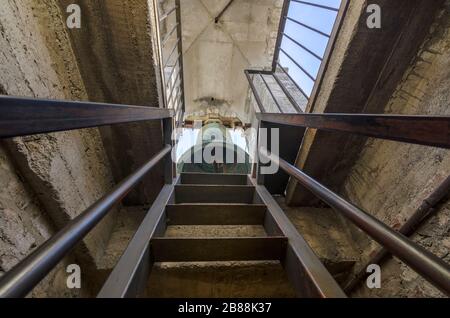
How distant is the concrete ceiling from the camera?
5.93 meters

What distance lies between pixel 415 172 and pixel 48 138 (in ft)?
8.96

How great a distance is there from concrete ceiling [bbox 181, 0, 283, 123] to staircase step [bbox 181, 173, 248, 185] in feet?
12.2

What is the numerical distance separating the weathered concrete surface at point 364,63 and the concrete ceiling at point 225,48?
13.4ft

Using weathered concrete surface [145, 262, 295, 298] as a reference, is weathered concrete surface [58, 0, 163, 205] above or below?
above

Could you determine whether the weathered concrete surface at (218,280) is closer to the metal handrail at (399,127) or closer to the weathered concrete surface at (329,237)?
the weathered concrete surface at (329,237)

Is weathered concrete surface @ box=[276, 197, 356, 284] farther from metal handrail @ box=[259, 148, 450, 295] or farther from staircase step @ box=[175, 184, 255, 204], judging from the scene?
metal handrail @ box=[259, 148, 450, 295]

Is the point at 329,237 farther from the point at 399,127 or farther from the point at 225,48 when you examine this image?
the point at 225,48

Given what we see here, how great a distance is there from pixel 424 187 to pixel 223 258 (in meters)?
1.51

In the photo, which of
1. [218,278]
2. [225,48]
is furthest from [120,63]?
[225,48]

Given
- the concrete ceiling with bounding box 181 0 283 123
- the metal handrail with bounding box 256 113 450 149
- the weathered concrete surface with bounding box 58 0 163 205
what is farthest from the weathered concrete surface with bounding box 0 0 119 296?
the concrete ceiling with bounding box 181 0 283 123

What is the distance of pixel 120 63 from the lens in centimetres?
203

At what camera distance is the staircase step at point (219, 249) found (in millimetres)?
1378

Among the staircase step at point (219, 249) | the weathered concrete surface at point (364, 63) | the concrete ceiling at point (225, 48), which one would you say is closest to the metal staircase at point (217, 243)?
the staircase step at point (219, 249)

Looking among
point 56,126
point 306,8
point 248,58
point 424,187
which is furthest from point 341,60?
point 248,58
